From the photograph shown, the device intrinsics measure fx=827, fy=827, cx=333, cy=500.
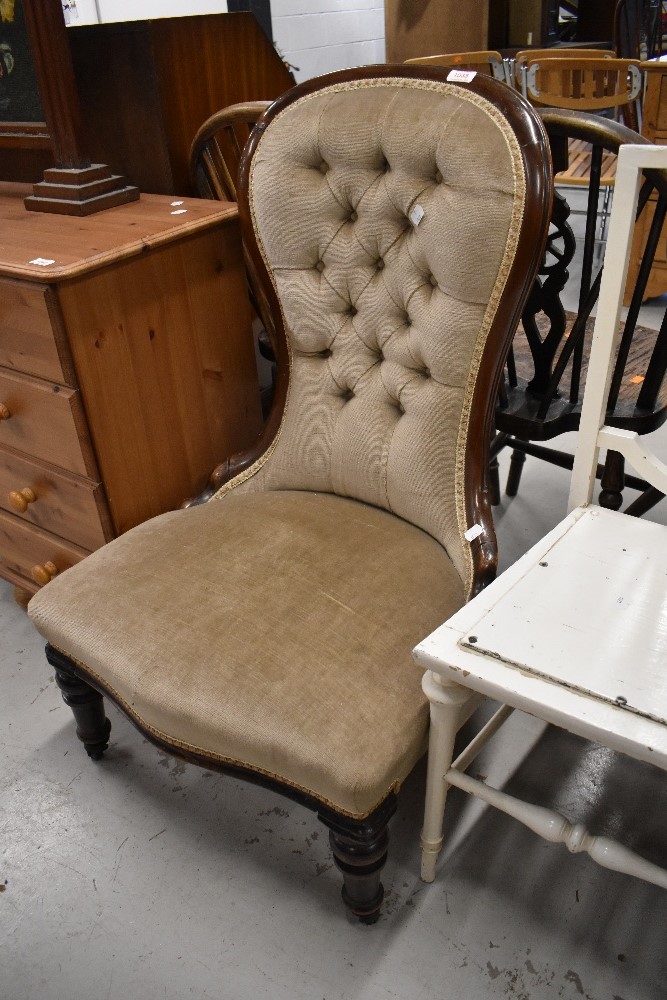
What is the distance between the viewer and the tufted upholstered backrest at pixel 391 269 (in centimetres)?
110

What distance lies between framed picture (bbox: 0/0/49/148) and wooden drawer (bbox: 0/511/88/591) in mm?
735

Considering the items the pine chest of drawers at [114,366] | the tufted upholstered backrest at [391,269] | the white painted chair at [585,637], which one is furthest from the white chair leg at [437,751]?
the pine chest of drawers at [114,366]

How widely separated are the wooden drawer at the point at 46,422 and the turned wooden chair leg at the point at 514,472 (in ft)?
3.58

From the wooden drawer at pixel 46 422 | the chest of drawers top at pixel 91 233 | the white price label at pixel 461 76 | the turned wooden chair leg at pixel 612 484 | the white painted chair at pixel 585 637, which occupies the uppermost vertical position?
the white price label at pixel 461 76

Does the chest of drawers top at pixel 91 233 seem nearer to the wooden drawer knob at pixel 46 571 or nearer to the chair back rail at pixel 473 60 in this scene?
the wooden drawer knob at pixel 46 571

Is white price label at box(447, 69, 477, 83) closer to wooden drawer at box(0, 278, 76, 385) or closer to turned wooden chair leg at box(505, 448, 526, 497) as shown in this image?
wooden drawer at box(0, 278, 76, 385)

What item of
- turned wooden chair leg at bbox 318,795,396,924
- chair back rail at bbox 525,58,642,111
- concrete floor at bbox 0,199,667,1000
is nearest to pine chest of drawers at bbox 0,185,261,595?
concrete floor at bbox 0,199,667,1000

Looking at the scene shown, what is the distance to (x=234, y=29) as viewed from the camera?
168 cm

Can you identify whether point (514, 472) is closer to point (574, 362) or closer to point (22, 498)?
point (574, 362)

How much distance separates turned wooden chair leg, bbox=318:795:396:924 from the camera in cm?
102

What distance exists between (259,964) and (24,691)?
2.47 feet

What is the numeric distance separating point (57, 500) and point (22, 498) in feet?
0.23

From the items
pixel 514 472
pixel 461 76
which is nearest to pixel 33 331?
pixel 461 76

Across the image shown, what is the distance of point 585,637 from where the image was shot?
0.96 metres
